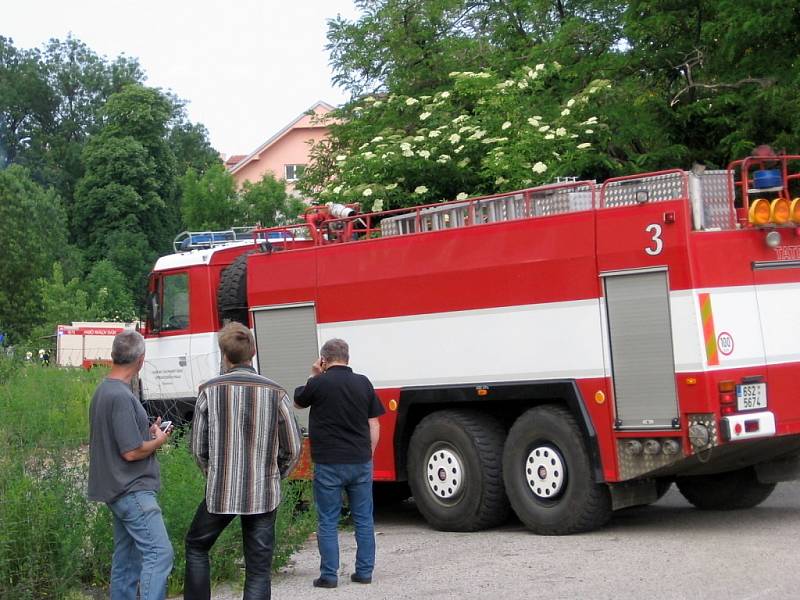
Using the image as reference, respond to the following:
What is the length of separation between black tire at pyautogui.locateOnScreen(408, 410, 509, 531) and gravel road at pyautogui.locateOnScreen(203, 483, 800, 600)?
0.58 feet

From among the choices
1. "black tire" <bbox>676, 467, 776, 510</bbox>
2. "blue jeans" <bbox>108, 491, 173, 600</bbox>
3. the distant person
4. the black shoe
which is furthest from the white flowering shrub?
"blue jeans" <bbox>108, 491, 173, 600</bbox>

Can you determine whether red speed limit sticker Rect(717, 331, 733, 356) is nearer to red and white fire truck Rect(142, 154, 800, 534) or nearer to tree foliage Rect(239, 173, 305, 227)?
red and white fire truck Rect(142, 154, 800, 534)

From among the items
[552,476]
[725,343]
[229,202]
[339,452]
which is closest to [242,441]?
[339,452]

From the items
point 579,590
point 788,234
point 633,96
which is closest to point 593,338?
point 788,234

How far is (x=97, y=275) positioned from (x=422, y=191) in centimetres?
4977

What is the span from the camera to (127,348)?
6941 mm

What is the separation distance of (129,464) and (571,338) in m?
4.51

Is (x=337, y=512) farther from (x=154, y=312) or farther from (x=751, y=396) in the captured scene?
(x=154, y=312)

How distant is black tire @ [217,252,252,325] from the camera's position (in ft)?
46.2

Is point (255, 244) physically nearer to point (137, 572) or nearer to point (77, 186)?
point (137, 572)

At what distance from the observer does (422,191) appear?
22875mm

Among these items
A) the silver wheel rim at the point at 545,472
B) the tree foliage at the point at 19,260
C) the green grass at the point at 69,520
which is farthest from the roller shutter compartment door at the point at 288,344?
the tree foliage at the point at 19,260

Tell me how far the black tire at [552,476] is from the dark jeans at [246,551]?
3.83 meters

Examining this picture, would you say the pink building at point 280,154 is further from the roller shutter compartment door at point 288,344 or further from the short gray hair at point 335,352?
the short gray hair at point 335,352
